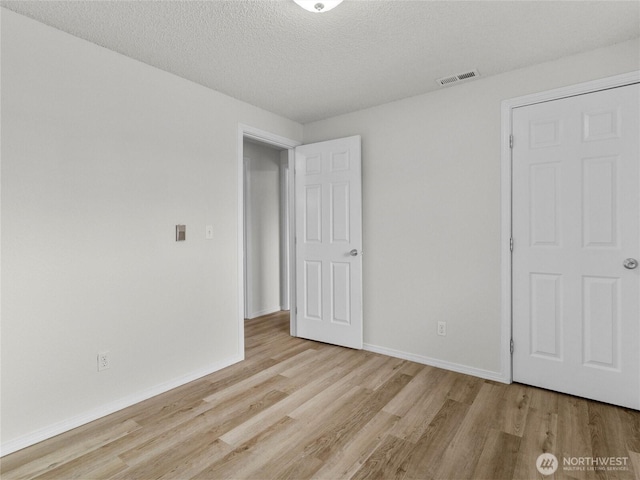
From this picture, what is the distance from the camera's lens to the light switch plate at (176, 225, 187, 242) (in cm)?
274

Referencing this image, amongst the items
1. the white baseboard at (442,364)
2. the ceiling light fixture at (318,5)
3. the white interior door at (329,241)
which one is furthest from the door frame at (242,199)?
the ceiling light fixture at (318,5)

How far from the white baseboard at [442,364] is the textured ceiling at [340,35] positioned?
232 cm

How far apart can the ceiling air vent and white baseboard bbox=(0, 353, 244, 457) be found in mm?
2963

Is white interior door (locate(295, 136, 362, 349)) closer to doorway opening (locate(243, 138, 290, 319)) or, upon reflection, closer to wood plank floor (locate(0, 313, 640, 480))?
wood plank floor (locate(0, 313, 640, 480))

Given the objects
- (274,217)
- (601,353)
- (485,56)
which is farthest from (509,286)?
(274,217)

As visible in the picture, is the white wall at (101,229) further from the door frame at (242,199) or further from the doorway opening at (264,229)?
the doorway opening at (264,229)

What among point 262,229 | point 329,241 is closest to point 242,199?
point 329,241

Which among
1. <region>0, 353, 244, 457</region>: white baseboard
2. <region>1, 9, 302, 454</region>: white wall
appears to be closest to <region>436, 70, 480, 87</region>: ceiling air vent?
<region>1, 9, 302, 454</region>: white wall

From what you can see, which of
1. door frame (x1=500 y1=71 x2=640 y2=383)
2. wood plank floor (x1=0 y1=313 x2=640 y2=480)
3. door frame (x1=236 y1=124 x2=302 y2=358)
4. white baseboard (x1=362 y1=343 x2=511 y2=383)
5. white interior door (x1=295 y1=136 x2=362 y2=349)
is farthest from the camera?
white interior door (x1=295 y1=136 x2=362 y2=349)

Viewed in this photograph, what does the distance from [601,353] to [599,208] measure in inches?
38.0

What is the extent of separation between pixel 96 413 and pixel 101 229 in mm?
1174

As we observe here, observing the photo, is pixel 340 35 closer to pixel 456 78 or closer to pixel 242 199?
pixel 456 78

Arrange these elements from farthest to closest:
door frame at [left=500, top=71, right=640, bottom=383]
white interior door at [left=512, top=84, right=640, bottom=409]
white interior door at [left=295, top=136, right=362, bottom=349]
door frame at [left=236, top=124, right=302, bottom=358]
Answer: white interior door at [left=295, top=136, right=362, bottom=349] < door frame at [left=236, top=124, right=302, bottom=358] < door frame at [left=500, top=71, right=640, bottom=383] < white interior door at [left=512, top=84, right=640, bottom=409]

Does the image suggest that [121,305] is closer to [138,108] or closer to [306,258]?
[138,108]
